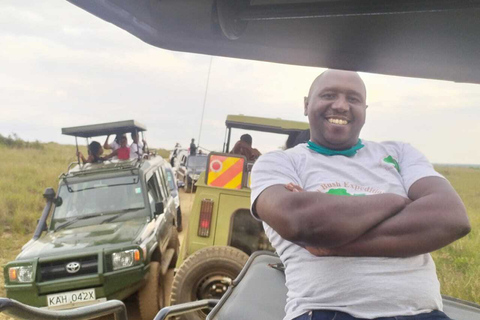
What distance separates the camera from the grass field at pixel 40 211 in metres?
5.36

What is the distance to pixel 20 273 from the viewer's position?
16.7ft

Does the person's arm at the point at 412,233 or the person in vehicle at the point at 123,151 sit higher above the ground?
the person's arm at the point at 412,233

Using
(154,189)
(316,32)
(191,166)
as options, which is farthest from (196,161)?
(316,32)

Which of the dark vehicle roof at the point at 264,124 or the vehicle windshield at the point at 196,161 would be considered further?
the vehicle windshield at the point at 196,161

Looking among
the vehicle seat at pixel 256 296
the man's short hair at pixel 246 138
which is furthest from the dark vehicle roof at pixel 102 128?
the vehicle seat at pixel 256 296

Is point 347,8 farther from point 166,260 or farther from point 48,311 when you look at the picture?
point 166,260

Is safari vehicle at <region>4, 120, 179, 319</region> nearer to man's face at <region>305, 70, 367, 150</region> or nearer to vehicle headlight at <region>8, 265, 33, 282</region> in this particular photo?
A: vehicle headlight at <region>8, 265, 33, 282</region>

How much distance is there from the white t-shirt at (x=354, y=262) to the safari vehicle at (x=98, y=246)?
365 centimetres

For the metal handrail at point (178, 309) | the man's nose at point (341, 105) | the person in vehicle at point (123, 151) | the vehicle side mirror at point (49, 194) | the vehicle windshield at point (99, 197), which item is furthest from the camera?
the person in vehicle at point (123, 151)

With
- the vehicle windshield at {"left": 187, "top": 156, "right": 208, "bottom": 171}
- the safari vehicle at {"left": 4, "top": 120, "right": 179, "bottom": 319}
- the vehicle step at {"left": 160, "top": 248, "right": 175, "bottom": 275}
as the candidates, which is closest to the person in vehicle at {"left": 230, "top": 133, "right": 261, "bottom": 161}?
the safari vehicle at {"left": 4, "top": 120, "right": 179, "bottom": 319}

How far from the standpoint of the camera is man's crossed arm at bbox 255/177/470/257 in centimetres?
155

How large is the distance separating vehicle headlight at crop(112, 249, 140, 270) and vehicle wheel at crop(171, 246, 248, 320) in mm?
1099

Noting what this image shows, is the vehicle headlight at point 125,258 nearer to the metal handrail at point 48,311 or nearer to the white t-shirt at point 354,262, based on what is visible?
the metal handrail at point 48,311

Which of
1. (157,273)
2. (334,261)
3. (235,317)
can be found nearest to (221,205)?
(157,273)
